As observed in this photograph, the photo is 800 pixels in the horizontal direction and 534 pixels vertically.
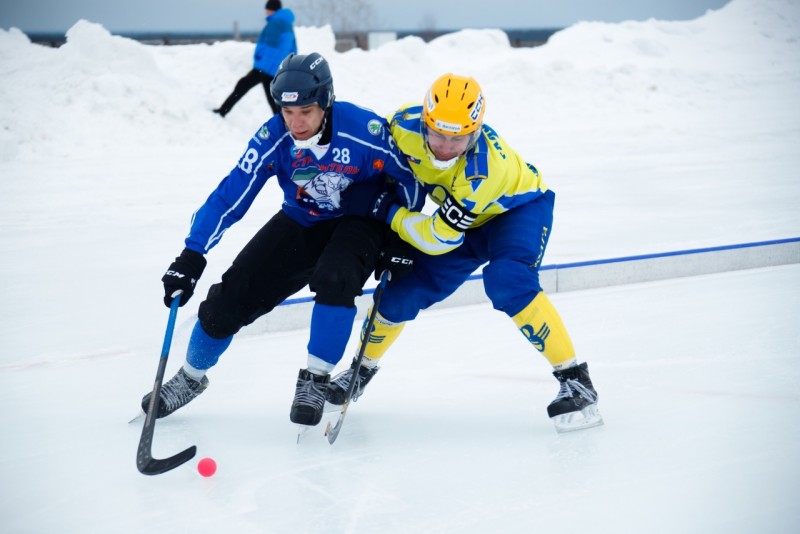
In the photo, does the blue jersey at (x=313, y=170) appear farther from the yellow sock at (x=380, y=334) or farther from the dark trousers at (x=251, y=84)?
the dark trousers at (x=251, y=84)

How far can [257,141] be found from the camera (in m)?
2.87

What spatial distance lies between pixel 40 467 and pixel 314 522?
889 millimetres

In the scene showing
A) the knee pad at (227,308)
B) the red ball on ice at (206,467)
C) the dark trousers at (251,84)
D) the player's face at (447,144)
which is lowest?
the dark trousers at (251,84)

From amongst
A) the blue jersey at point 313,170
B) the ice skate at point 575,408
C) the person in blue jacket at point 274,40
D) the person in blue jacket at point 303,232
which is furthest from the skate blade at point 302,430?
the person in blue jacket at point 274,40

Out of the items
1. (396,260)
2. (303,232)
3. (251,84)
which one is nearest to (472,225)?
(396,260)

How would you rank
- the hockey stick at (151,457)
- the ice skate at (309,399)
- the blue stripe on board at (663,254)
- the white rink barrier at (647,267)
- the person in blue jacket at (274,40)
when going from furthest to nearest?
the person in blue jacket at (274,40) → the blue stripe on board at (663,254) → the white rink barrier at (647,267) → the ice skate at (309,399) → the hockey stick at (151,457)

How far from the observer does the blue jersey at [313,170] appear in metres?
2.87

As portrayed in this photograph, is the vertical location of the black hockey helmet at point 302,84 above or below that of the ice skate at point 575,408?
above

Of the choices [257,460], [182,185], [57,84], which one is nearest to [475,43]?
[57,84]

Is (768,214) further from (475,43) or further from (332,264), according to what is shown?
(475,43)

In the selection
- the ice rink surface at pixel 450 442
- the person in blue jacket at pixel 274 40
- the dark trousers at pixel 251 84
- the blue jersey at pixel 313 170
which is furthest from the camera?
the dark trousers at pixel 251 84

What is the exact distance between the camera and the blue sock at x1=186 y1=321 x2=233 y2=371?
2.93m

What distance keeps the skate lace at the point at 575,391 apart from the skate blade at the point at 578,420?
3cm

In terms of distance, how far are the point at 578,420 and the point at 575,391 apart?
0.09m
